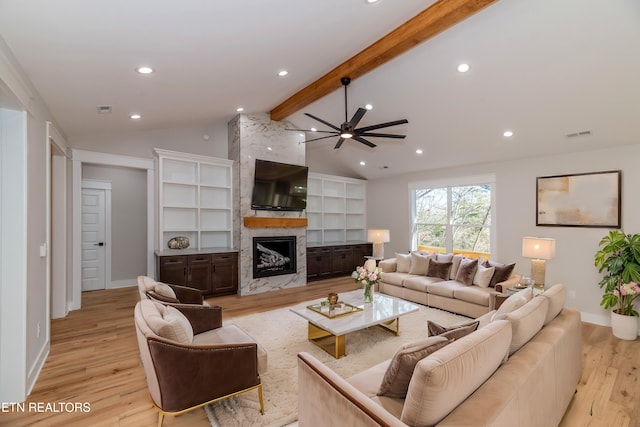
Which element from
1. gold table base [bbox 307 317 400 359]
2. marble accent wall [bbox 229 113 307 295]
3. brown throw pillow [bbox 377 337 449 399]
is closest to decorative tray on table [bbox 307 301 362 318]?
gold table base [bbox 307 317 400 359]

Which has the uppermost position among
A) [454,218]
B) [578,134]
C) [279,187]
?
[578,134]

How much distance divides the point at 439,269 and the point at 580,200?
91.6 inches

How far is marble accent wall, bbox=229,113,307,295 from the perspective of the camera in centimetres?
570

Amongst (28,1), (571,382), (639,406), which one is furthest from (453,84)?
(28,1)

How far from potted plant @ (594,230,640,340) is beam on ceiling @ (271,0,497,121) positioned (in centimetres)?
350

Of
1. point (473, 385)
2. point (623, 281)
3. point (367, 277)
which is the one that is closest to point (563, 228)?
point (623, 281)

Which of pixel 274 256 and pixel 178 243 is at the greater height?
pixel 178 243

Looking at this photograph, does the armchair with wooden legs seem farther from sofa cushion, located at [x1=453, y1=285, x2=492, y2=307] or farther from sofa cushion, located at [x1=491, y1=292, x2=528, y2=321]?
sofa cushion, located at [x1=453, y1=285, x2=492, y2=307]

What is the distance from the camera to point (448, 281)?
16.2ft

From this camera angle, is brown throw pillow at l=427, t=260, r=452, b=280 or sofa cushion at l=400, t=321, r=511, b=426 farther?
brown throw pillow at l=427, t=260, r=452, b=280

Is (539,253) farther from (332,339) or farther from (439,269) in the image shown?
(332,339)

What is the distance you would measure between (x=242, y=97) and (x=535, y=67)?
3.79 meters

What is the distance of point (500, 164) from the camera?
17.9 feet

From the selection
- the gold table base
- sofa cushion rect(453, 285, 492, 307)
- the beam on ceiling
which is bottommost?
the gold table base
